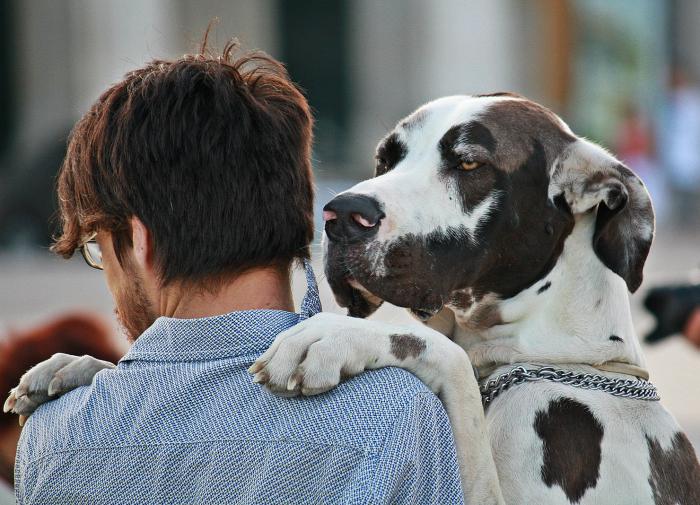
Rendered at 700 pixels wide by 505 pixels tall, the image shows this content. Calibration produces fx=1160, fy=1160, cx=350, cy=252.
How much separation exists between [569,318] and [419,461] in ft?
3.57

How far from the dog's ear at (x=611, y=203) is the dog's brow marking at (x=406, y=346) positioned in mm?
886

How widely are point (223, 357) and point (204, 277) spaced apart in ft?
0.71

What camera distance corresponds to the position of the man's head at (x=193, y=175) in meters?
2.57

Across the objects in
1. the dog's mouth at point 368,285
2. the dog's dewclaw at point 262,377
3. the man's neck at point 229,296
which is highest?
the man's neck at point 229,296

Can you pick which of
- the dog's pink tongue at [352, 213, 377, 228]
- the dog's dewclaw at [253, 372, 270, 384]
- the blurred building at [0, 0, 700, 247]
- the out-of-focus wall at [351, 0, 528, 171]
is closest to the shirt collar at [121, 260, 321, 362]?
the dog's dewclaw at [253, 372, 270, 384]

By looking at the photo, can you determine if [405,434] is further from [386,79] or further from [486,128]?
[386,79]

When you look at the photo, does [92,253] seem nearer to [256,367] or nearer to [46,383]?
[46,383]

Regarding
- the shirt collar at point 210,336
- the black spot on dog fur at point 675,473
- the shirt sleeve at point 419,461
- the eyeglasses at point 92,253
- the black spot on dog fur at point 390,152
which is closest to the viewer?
the shirt sleeve at point 419,461

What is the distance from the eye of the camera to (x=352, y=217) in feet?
9.69

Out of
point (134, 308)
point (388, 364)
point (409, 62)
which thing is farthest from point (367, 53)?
point (388, 364)

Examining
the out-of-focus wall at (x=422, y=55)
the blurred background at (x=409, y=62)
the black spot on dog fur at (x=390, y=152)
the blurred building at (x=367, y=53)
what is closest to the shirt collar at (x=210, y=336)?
the black spot on dog fur at (x=390, y=152)

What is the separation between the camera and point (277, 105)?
2.72m

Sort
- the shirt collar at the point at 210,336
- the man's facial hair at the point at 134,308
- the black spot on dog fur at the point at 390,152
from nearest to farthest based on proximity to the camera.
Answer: the shirt collar at the point at 210,336, the man's facial hair at the point at 134,308, the black spot on dog fur at the point at 390,152

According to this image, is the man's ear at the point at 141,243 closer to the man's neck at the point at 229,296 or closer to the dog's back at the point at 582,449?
the man's neck at the point at 229,296
